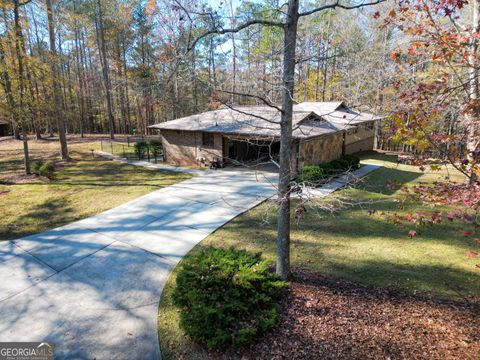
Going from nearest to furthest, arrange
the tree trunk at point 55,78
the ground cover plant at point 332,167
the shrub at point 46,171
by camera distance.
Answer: the ground cover plant at point 332,167 → the shrub at point 46,171 → the tree trunk at point 55,78

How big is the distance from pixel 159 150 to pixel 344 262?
17.3 meters

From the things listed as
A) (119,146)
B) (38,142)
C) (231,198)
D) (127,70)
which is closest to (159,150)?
(119,146)

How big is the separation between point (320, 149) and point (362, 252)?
368 inches

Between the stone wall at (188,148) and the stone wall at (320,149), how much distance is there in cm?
489

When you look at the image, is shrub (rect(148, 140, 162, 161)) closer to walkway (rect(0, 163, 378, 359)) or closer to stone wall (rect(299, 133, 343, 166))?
walkway (rect(0, 163, 378, 359))

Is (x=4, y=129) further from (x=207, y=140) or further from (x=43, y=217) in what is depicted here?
(x=43, y=217)

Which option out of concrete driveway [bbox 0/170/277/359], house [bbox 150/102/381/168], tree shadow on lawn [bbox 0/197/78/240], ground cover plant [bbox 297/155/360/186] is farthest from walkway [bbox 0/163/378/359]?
house [bbox 150/102/381/168]

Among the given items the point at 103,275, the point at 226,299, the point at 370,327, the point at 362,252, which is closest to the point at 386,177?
the point at 362,252

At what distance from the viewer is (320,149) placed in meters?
15.5

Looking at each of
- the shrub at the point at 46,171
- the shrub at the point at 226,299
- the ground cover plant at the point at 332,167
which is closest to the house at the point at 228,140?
the ground cover plant at the point at 332,167

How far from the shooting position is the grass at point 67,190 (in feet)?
31.0

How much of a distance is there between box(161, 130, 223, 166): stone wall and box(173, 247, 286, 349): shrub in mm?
11860

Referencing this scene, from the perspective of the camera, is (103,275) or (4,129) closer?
(103,275)

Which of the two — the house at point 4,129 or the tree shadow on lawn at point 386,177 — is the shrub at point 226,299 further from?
the house at point 4,129
